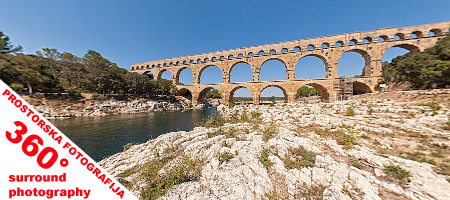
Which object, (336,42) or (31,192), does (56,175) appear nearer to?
(31,192)

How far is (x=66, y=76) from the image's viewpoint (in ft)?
80.7

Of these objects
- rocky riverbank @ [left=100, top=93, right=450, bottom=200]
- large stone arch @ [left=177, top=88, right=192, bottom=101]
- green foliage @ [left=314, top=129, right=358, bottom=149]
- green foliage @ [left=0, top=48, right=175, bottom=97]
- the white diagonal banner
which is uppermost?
green foliage @ [left=0, top=48, right=175, bottom=97]

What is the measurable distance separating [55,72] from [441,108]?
44838 millimetres

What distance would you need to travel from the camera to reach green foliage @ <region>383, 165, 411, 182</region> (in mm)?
2521

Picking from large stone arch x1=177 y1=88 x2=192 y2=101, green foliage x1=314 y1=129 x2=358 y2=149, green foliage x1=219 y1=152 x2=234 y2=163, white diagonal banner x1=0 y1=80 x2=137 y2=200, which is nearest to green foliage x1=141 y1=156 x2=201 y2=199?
green foliage x1=219 y1=152 x2=234 y2=163

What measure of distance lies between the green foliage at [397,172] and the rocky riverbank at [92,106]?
90.1 ft

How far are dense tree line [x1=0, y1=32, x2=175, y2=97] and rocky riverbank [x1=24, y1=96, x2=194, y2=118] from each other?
1.99 metres

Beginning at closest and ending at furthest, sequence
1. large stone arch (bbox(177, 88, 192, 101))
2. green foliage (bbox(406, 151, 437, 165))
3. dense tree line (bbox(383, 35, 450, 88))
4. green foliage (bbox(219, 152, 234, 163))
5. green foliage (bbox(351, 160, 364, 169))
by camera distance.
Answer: green foliage (bbox(351, 160, 364, 169))
green foliage (bbox(406, 151, 437, 165))
green foliage (bbox(219, 152, 234, 163))
dense tree line (bbox(383, 35, 450, 88))
large stone arch (bbox(177, 88, 192, 101))

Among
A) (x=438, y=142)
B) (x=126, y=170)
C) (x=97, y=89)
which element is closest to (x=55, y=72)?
(x=97, y=89)

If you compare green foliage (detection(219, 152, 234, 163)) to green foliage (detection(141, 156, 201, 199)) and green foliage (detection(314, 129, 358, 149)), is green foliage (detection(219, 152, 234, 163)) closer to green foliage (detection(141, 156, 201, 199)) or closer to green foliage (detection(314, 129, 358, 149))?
green foliage (detection(141, 156, 201, 199))

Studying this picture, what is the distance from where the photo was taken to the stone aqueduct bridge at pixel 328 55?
58.6 ft

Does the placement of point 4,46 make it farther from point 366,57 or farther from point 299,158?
point 366,57

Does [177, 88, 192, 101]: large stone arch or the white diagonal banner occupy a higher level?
[177, 88, 192, 101]: large stone arch

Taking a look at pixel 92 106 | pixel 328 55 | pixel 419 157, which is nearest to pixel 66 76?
pixel 92 106
